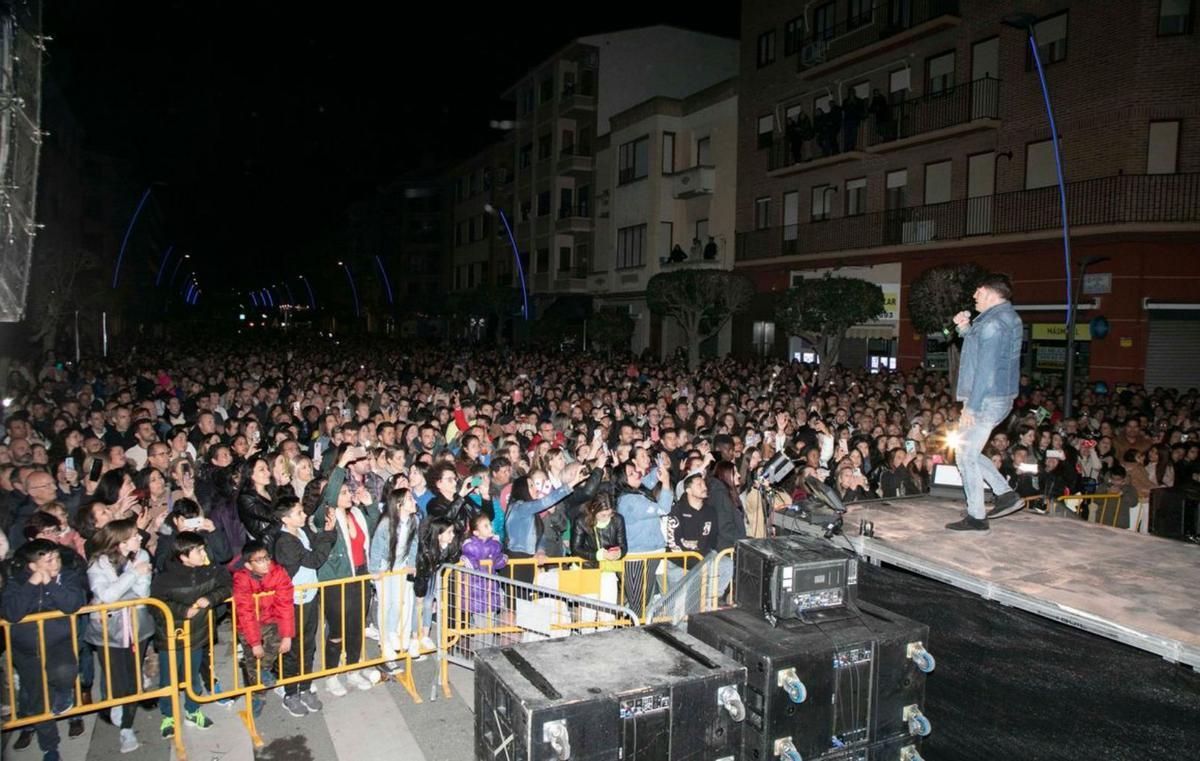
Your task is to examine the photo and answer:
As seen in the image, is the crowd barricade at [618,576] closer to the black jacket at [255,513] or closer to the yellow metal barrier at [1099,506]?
the black jacket at [255,513]

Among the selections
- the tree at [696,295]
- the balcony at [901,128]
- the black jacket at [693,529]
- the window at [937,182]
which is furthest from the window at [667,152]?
the black jacket at [693,529]

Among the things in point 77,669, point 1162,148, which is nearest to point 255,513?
point 77,669

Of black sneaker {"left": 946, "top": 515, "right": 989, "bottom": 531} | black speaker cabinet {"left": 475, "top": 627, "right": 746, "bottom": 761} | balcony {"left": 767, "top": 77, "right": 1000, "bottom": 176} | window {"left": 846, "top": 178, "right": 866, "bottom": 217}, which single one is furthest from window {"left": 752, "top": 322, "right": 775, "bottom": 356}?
black speaker cabinet {"left": 475, "top": 627, "right": 746, "bottom": 761}

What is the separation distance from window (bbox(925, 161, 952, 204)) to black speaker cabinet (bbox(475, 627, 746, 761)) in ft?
78.1

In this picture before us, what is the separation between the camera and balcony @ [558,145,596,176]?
40.7 meters

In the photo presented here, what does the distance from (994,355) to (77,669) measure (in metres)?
6.83

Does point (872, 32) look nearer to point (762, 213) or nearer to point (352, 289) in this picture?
point (762, 213)

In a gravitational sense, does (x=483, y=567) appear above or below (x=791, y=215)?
below

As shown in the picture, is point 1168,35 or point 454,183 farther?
point 454,183

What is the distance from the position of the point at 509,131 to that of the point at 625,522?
46.7 meters

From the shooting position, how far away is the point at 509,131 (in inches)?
1984

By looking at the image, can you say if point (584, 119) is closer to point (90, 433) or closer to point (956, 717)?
point (90, 433)

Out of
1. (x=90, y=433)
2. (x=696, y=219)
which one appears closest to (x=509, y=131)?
(x=696, y=219)

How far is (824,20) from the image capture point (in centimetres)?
2800
